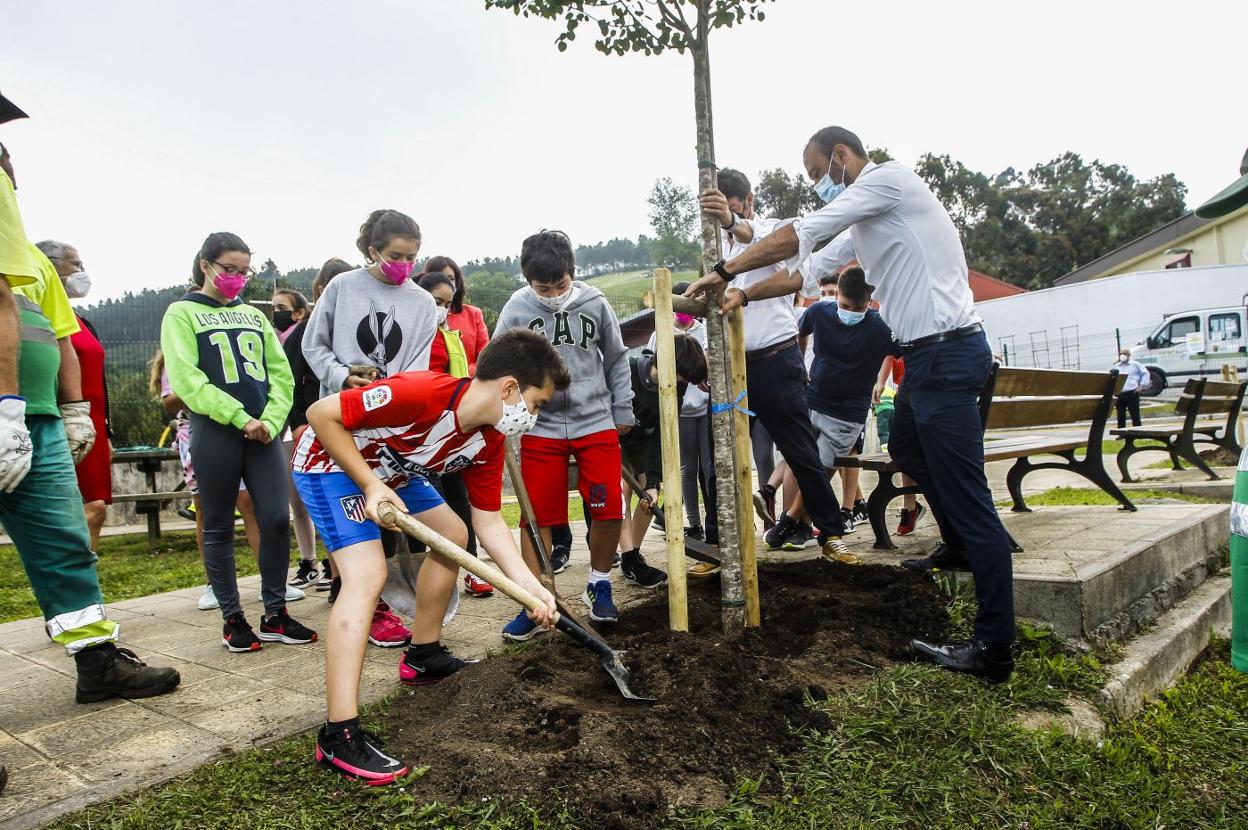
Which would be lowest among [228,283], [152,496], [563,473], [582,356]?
[152,496]

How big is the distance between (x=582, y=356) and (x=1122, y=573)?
2734 mm

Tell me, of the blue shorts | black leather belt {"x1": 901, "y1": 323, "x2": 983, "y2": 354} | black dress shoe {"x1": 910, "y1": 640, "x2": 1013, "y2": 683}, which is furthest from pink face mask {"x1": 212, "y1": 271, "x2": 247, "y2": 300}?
→ black dress shoe {"x1": 910, "y1": 640, "x2": 1013, "y2": 683}

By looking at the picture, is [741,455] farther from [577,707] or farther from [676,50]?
[676,50]

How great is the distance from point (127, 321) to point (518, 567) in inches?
410

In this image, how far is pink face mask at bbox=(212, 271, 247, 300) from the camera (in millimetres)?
4051

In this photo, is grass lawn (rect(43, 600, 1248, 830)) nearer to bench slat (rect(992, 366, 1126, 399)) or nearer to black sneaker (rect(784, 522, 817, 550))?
bench slat (rect(992, 366, 1126, 399))

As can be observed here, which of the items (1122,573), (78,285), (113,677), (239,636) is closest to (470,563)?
(113,677)

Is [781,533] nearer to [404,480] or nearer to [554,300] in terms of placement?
[554,300]

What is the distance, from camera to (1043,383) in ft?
17.0

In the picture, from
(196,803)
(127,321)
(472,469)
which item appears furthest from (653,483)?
(127,321)

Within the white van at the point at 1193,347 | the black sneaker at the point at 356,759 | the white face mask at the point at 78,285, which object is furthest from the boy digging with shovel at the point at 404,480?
the white van at the point at 1193,347

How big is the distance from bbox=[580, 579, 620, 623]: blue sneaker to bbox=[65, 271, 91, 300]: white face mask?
3.41m

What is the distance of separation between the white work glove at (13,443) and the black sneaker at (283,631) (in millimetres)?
1536

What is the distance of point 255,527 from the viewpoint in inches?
209
